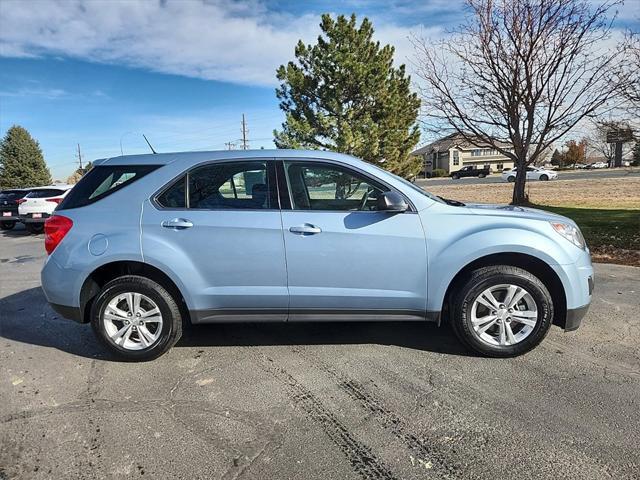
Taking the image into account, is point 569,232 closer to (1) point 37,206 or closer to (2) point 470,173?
(1) point 37,206

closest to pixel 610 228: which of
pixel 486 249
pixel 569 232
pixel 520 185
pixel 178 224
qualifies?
pixel 520 185

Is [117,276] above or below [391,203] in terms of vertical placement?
below

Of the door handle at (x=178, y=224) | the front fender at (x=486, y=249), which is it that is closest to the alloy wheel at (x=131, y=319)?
the door handle at (x=178, y=224)

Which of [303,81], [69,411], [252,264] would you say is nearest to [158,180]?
[252,264]

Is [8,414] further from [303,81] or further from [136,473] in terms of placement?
[303,81]

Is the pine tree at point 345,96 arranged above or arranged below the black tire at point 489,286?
above

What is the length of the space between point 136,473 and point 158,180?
2.28 metres

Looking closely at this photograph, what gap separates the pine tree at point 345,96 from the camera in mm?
19906

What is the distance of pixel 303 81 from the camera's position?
66.6 ft

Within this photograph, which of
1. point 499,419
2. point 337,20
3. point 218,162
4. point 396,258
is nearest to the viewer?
point 499,419

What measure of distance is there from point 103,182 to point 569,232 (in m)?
3.97

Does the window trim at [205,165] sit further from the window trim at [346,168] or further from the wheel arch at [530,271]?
the wheel arch at [530,271]

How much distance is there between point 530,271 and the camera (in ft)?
12.6

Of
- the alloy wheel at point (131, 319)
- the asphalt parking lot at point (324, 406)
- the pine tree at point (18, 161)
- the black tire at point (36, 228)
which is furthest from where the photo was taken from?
the pine tree at point (18, 161)
